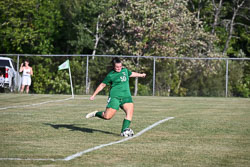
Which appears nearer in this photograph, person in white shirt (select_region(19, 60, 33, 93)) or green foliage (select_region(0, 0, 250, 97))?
person in white shirt (select_region(19, 60, 33, 93))

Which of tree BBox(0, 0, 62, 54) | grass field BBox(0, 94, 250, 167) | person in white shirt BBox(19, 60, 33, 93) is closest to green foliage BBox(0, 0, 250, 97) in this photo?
tree BBox(0, 0, 62, 54)

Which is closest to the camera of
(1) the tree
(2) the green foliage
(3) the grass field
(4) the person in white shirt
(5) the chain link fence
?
(3) the grass field

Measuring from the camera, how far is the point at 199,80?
1224 inches

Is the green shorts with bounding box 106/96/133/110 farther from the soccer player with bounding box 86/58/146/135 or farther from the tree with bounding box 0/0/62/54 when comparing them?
the tree with bounding box 0/0/62/54

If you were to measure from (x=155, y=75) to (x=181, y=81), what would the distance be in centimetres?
158

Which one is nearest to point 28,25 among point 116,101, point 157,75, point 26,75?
point 26,75

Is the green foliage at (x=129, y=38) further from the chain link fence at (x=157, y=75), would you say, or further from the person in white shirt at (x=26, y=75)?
the person in white shirt at (x=26, y=75)

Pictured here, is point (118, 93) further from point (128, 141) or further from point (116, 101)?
point (128, 141)

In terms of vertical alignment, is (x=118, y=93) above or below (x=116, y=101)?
above

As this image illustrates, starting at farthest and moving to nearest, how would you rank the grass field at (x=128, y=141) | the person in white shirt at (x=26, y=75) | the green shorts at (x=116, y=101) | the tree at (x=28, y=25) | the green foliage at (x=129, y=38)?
the tree at (x=28, y=25), the green foliage at (x=129, y=38), the person in white shirt at (x=26, y=75), the green shorts at (x=116, y=101), the grass field at (x=128, y=141)

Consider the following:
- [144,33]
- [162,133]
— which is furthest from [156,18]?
[162,133]

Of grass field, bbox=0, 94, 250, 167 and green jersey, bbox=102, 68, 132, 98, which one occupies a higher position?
green jersey, bbox=102, 68, 132, 98

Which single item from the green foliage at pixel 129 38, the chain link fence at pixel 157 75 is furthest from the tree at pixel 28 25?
the chain link fence at pixel 157 75

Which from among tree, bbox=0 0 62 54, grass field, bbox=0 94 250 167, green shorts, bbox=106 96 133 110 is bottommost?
grass field, bbox=0 94 250 167
